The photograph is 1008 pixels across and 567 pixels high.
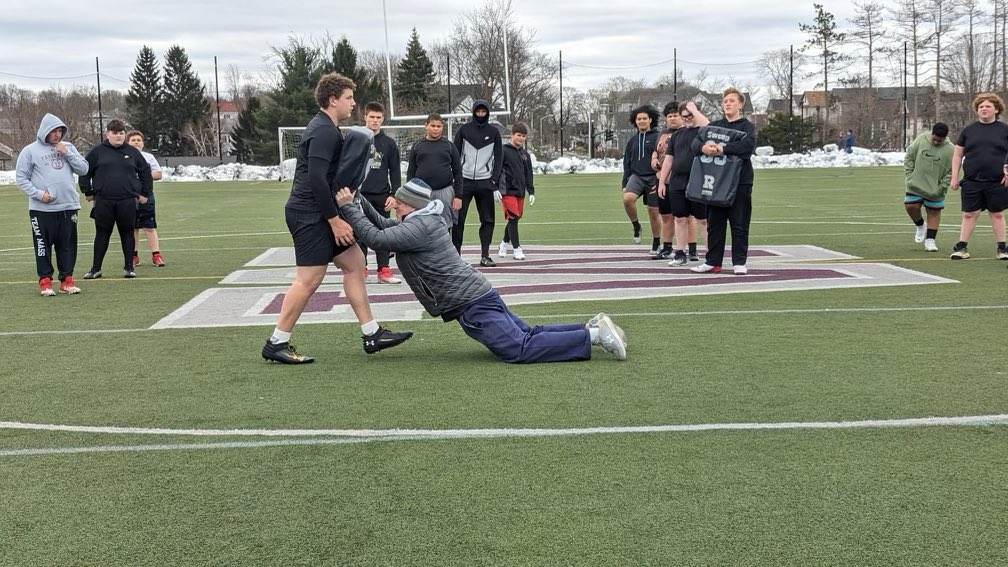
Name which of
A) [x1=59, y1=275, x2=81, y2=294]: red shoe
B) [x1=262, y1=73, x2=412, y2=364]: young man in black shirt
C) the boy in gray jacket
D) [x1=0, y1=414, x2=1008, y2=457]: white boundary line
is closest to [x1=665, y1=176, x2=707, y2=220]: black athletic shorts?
the boy in gray jacket

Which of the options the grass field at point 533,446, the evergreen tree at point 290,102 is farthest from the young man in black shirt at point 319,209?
the evergreen tree at point 290,102

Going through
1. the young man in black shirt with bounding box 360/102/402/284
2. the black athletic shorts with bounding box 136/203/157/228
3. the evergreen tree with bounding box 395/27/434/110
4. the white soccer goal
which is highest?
the evergreen tree with bounding box 395/27/434/110

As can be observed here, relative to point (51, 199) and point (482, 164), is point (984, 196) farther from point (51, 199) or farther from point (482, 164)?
point (51, 199)

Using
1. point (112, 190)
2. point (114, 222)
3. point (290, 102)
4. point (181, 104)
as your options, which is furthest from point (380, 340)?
point (181, 104)

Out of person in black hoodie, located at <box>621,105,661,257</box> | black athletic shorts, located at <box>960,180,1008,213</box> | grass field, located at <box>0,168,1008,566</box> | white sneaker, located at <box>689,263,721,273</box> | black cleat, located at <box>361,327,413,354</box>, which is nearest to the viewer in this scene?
grass field, located at <box>0,168,1008,566</box>

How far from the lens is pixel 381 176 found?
1112 centimetres

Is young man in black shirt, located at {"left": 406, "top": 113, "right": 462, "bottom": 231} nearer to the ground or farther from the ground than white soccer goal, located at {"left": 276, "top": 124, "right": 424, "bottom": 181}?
nearer to the ground

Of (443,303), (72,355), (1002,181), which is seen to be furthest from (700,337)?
(1002,181)

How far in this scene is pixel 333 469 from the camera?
14.6 ft

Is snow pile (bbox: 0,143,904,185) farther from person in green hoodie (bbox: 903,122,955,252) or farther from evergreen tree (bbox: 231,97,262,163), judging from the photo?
person in green hoodie (bbox: 903,122,955,252)

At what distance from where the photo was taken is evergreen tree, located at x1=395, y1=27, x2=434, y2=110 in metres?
71.4

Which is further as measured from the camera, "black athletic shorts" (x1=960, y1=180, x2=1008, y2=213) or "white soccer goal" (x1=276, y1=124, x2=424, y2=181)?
"white soccer goal" (x1=276, y1=124, x2=424, y2=181)

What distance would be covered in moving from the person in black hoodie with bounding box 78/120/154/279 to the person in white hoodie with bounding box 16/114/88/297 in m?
0.92

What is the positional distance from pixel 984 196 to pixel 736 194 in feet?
11.6
